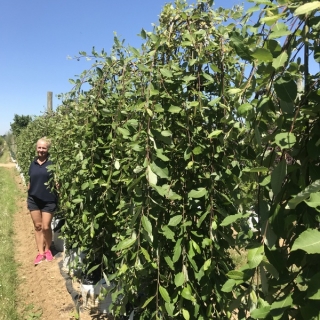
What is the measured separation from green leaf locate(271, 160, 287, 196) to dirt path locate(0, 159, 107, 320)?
294cm

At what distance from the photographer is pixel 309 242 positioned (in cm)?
69

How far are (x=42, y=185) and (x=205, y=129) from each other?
3488mm

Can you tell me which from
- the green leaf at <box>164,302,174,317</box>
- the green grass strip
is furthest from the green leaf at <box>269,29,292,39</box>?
the green grass strip

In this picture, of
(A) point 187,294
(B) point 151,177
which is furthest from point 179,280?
(B) point 151,177

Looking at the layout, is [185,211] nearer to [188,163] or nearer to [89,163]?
[188,163]

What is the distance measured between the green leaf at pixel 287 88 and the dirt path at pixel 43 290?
3084 millimetres

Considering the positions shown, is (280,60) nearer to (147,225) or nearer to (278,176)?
(278,176)

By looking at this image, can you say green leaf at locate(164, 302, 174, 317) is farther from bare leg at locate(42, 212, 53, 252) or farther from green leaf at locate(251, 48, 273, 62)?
bare leg at locate(42, 212, 53, 252)

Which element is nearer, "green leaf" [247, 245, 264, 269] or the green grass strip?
"green leaf" [247, 245, 264, 269]

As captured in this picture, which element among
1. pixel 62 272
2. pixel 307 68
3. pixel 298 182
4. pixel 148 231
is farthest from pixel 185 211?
pixel 62 272

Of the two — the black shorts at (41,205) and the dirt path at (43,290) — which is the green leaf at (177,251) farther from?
the black shorts at (41,205)

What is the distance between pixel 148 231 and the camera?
146 centimetres

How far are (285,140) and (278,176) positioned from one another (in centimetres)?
9

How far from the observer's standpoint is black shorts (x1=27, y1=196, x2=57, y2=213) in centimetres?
475
